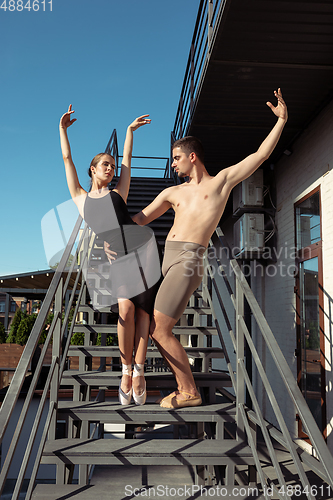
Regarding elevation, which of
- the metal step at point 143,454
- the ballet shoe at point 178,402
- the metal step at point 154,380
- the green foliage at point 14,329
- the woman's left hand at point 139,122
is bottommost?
the green foliage at point 14,329

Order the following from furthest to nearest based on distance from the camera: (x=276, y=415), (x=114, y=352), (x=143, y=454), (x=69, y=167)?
1. (x=114, y=352)
2. (x=69, y=167)
3. (x=143, y=454)
4. (x=276, y=415)

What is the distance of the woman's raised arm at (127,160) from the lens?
284 cm

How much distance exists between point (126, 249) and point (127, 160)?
2.28 feet

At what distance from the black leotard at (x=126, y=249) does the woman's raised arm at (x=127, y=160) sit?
194 mm

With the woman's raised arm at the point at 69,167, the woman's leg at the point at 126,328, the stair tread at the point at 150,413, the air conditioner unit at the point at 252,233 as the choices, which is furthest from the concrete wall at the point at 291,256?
the woman's raised arm at the point at 69,167

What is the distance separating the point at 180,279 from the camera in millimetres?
2537

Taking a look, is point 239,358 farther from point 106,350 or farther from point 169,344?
point 106,350

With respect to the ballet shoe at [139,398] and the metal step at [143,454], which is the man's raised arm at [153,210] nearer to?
the ballet shoe at [139,398]

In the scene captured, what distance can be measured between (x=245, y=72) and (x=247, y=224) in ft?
8.68

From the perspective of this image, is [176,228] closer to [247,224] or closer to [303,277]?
[303,277]

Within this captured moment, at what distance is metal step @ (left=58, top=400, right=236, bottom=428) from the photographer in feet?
8.43

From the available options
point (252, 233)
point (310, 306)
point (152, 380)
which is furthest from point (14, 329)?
point (152, 380)

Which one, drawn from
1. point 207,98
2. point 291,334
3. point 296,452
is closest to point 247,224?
point 291,334

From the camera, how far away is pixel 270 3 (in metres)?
3.38
